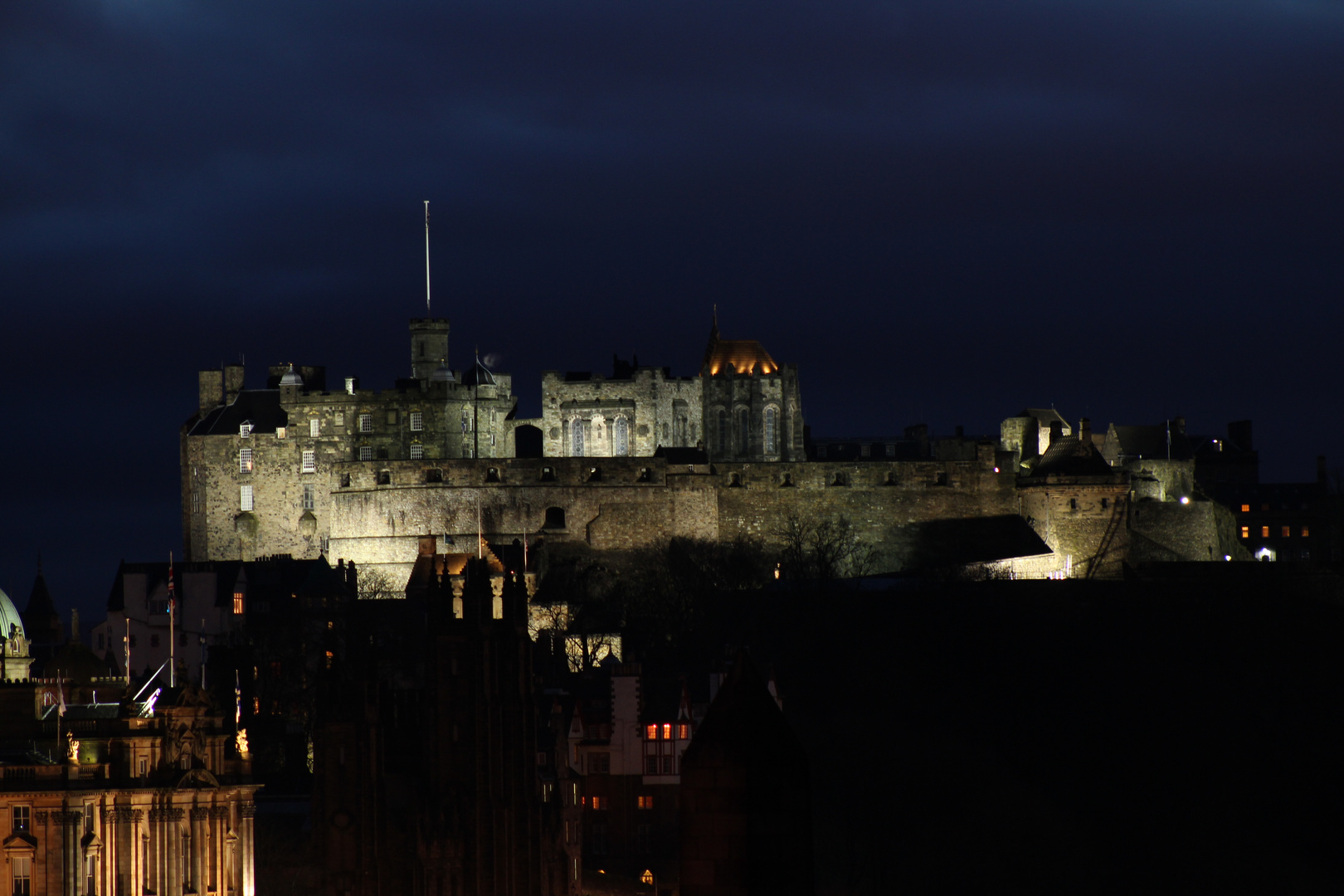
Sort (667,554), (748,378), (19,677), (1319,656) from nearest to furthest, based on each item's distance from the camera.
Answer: (19,677) → (1319,656) → (667,554) → (748,378)

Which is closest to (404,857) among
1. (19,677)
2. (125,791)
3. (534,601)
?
(125,791)

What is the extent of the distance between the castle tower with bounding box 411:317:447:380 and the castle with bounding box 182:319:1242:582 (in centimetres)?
8

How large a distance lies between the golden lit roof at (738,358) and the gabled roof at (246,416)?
63.8ft

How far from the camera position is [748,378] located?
345 ft

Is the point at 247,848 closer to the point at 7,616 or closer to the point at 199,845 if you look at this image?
the point at 199,845

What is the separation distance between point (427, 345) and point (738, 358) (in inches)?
556

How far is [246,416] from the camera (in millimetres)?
102312

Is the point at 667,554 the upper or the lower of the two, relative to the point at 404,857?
upper

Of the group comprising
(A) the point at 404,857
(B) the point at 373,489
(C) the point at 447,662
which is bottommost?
(A) the point at 404,857

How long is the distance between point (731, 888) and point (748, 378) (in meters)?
88.3

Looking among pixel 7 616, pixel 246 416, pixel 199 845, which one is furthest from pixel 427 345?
pixel 199 845

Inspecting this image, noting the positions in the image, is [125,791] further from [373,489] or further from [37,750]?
[373,489]

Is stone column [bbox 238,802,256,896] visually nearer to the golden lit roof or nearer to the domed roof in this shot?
the domed roof

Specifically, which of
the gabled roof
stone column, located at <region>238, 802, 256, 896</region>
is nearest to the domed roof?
stone column, located at <region>238, 802, 256, 896</region>
